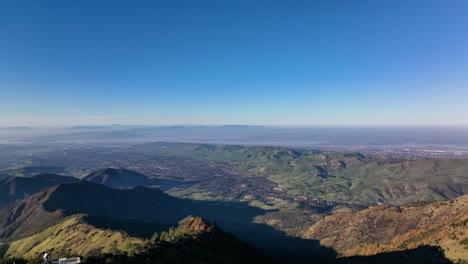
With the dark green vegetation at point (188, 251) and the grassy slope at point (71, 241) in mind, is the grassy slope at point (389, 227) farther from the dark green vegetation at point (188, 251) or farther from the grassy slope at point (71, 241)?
the grassy slope at point (71, 241)

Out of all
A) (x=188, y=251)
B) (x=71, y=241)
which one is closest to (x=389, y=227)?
(x=188, y=251)

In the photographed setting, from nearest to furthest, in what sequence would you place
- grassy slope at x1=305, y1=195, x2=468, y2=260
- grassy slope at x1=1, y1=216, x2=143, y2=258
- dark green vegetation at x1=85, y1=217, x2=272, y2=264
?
dark green vegetation at x1=85, y1=217, x2=272, y2=264, grassy slope at x1=305, y1=195, x2=468, y2=260, grassy slope at x1=1, y1=216, x2=143, y2=258

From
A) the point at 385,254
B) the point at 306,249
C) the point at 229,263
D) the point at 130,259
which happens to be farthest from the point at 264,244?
the point at 130,259

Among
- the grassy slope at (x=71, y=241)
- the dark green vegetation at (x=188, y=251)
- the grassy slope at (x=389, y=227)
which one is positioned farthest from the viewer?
the grassy slope at (x=71, y=241)

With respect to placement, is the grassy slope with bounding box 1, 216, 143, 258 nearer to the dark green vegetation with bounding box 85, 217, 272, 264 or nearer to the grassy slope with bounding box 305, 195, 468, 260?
the dark green vegetation with bounding box 85, 217, 272, 264

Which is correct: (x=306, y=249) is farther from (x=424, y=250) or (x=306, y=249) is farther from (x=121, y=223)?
(x=121, y=223)

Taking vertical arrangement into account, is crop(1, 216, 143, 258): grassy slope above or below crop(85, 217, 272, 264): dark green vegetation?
below

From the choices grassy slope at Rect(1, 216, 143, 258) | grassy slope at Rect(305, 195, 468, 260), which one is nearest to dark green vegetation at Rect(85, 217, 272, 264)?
grassy slope at Rect(1, 216, 143, 258)

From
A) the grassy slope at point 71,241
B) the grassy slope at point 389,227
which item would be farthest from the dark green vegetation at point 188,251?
the grassy slope at point 389,227

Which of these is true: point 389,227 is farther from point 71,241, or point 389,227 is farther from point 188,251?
point 71,241
